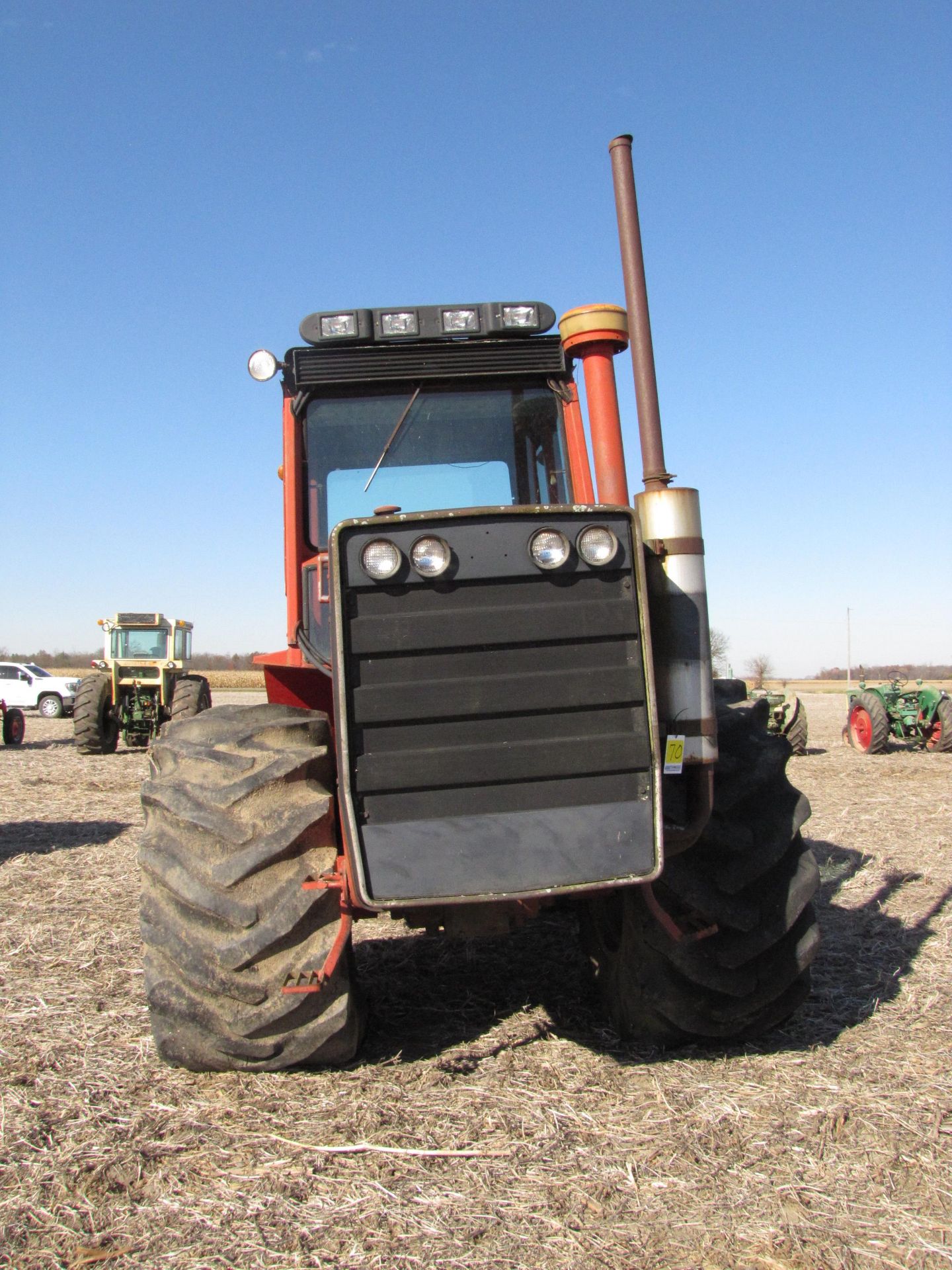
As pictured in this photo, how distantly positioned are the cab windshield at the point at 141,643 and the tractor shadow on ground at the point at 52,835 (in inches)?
411

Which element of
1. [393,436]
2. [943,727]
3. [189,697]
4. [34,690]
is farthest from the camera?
[34,690]

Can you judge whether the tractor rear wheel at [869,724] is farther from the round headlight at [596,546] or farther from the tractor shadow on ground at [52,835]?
the round headlight at [596,546]

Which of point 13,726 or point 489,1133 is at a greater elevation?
point 13,726

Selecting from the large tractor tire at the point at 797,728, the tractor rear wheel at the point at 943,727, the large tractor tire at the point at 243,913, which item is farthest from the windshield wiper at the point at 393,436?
the tractor rear wheel at the point at 943,727

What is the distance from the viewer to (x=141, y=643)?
67.5 feet

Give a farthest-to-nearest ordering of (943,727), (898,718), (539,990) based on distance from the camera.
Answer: (898,718)
(943,727)
(539,990)

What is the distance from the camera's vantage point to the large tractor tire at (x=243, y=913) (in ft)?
10.5

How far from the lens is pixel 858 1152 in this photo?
9.54 feet

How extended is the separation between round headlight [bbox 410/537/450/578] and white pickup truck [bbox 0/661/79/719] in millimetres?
30095

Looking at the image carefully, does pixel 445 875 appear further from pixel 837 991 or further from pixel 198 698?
pixel 198 698

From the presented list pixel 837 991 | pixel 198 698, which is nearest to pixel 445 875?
pixel 837 991

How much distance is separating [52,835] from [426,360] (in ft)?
23.3

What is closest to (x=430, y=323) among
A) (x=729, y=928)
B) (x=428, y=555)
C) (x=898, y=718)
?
(x=428, y=555)

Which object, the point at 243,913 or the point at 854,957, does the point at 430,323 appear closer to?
the point at 243,913
